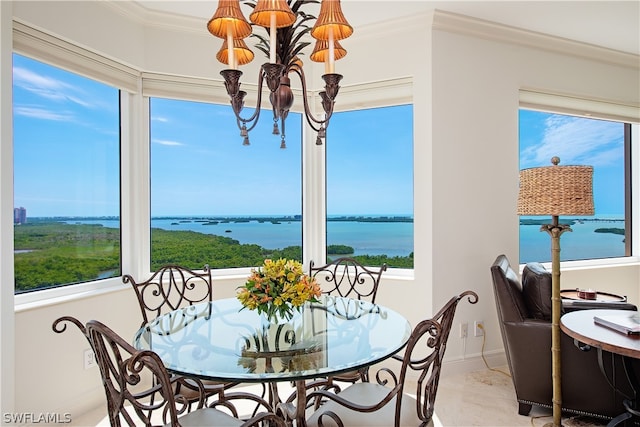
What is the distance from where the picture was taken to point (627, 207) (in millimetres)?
4285

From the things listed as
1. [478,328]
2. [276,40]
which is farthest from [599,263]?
[276,40]

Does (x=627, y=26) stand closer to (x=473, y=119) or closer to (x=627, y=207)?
(x=473, y=119)

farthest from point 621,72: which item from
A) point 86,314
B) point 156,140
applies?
point 86,314

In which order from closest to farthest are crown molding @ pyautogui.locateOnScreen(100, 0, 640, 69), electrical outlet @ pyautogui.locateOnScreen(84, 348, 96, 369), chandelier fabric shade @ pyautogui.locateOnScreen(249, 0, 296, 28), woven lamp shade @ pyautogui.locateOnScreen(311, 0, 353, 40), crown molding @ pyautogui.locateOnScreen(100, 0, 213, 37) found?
chandelier fabric shade @ pyautogui.locateOnScreen(249, 0, 296, 28) → woven lamp shade @ pyautogui.locateOnScreen(311, 0, 353, 40) → electrical outlet @ pyautogui.locateOnScreen(84, 348, 96, 369) → crown molding @ pyautogui.locateOnScreen(100, 0, 213, 37) → crown molding @ pyautogui.locateOnScreen(100, 0, 640, 69)

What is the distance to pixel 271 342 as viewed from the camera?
163 cm

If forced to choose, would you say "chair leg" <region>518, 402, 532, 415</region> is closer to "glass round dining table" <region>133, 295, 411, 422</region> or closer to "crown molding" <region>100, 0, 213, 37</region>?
"glass round dining table" <region>133, 295, 411, 422</region>

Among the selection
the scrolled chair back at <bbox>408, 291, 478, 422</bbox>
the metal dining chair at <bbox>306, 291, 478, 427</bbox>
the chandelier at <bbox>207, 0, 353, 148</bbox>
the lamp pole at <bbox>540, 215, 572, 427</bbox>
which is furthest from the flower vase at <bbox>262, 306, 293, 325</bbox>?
the lamp pole at <bbox>540, 215, 572, 427</bbox>

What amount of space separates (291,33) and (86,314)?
2.18 m

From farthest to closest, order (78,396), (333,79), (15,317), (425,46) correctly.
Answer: (425,46)
(78,396)
(15,317)
(333,79)

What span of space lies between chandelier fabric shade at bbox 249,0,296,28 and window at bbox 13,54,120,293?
1.73 meters

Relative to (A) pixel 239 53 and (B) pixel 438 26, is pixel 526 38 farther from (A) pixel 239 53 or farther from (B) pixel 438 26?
(A) pixel 239 53

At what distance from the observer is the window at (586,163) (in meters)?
3.85

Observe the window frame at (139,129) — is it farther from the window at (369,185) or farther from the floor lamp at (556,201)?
the floor lamp at (556,201)

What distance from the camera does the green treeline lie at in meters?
2.41
